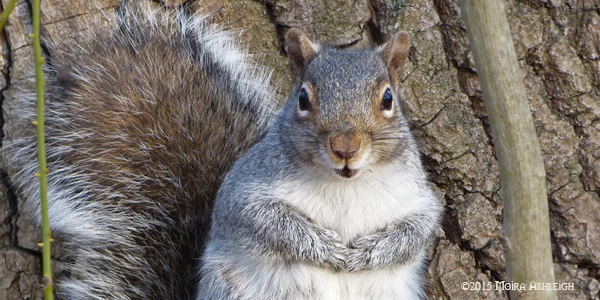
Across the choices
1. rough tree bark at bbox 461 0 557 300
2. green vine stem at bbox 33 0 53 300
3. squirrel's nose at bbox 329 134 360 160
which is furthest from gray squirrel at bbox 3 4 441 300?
green vine stem at bbox 33 0 53 300

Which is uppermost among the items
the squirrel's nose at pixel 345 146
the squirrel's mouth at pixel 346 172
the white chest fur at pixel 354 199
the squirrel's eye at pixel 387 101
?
the squirrel's eye at pixel 387 101

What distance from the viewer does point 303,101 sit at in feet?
4.78

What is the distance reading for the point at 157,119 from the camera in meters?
1.74

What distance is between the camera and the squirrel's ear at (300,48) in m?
1.58

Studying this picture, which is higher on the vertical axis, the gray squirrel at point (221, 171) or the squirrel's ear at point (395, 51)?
the squirrel's ear at point (395, 51)

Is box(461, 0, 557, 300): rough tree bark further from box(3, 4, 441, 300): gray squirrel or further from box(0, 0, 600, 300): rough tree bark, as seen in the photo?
box(0, 0, 600, 300): rough tree bark

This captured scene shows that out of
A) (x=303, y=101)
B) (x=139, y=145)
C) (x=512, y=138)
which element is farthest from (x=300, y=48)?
(x=512, y=138)

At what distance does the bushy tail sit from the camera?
1.65 meters

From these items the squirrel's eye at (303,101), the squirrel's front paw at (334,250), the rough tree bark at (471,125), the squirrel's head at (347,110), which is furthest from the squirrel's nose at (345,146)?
the rough tree bark at (471,125)

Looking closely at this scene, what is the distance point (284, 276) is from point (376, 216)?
0.25 meters

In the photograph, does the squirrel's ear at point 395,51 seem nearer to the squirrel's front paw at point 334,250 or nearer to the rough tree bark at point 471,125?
the rough tree bark at point 471,125

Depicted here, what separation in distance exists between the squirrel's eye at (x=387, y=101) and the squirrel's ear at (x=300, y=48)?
0.76 feet

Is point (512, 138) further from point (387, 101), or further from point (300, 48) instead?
point (300, 48)

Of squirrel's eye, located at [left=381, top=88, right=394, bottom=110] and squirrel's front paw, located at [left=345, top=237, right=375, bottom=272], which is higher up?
squirrel's eye, located at [left=381, top=88, right=394, bottom=110]
